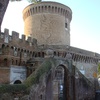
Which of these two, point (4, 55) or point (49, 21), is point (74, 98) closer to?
point (4, 55)

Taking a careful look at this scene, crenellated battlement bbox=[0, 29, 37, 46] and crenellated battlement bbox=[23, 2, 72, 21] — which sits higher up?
crenellated battlement bbox=[23, 2, 72, 21]

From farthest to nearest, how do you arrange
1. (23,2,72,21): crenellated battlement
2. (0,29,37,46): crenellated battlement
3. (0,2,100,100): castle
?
(23,2,72,21): crenellated battlement < (0,2,100,100): castle < (0,29,37,46): crenellated battlement

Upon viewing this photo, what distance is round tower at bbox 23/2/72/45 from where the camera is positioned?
24.0m

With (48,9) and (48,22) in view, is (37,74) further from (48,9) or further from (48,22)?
(48,9)

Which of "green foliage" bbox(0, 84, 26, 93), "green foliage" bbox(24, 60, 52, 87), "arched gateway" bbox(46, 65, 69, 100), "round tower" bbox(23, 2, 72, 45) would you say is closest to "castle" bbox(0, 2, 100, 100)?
"round tower" bbox(23, 2, 72, 45)

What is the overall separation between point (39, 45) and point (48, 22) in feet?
11.1

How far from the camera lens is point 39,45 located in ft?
75.0

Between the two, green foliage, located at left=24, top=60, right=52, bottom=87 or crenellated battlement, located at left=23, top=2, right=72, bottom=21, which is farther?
crenellated battlement, located at left=23, top=2, right=72, bottom=21

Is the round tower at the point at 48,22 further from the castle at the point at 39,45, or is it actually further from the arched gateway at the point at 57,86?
the arched gateway at the point at 57,86

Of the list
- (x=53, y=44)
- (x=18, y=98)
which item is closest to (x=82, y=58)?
(x=53, y=44)

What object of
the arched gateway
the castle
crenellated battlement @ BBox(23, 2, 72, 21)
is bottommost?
the arched gateway

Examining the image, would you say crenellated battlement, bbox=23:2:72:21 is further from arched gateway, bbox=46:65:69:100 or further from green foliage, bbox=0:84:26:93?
green foliage, bbox=0:84:26:93

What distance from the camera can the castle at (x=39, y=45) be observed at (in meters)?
18.6

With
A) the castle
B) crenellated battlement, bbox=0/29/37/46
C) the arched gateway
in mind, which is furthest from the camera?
the castle
